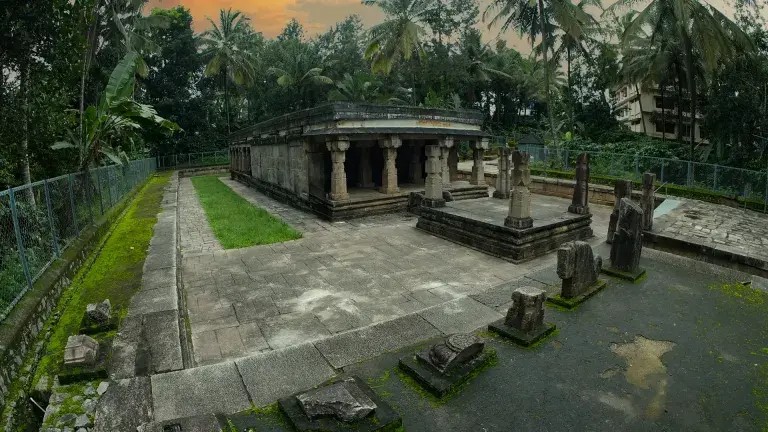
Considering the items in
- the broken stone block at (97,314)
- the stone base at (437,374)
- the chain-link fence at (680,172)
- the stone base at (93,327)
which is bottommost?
the stone base at (437,374)

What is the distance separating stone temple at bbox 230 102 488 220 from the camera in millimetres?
12883

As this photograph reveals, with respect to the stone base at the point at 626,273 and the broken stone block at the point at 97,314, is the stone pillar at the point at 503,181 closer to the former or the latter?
Result: the stone base at the point at 626,273

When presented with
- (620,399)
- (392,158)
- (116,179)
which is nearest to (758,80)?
(392,158)

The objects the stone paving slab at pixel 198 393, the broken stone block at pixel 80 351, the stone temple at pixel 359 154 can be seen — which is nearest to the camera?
the stone paving slab at pixel 198 393

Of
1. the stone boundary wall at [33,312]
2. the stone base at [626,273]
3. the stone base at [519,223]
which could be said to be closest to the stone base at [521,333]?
the stone base at [626,273]

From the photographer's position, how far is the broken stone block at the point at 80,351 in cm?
393

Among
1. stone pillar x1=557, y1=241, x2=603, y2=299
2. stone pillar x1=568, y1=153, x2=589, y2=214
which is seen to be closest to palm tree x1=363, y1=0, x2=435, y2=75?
stone pillar x1=568, y1=153, x2=589, y2=214

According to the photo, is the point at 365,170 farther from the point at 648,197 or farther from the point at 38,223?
the point at 38,223

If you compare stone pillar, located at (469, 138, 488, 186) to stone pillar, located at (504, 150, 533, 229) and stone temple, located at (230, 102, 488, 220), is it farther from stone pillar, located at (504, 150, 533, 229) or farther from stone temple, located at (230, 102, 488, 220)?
stone pillar, located at (504, 150, 533, 229)

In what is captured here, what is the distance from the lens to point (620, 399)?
3875 millimetres

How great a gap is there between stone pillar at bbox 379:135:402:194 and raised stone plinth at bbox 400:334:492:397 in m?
9.81

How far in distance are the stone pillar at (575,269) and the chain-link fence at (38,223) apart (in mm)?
6616

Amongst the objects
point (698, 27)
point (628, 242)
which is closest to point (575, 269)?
point (628, 242)

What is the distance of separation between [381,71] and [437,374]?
29968 millimetres
